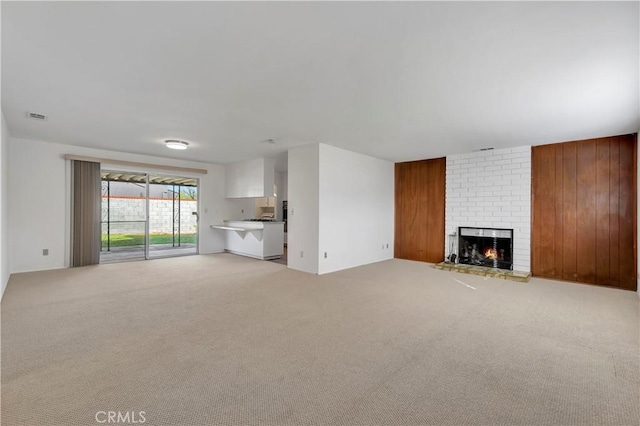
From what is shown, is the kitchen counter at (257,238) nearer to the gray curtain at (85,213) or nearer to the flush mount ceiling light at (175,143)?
the flush mount ceiling light at (175,143)

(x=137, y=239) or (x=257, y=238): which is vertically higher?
(x=257, y=238)

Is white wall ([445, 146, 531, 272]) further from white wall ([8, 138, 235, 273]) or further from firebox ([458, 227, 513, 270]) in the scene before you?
white wall ([8, 138, 235, 273])

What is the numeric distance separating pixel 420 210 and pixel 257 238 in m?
3.97

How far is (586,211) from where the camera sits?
488 cm

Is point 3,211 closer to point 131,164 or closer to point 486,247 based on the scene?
point 131,164

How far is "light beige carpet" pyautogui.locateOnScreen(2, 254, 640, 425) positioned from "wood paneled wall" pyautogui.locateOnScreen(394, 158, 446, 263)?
241 cm

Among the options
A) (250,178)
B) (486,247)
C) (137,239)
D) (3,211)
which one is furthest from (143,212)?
(486,247)

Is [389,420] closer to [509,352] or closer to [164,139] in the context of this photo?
[509,352]

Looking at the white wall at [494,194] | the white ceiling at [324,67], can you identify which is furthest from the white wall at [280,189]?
the white wall at [494,194]

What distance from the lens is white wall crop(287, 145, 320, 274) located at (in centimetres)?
535

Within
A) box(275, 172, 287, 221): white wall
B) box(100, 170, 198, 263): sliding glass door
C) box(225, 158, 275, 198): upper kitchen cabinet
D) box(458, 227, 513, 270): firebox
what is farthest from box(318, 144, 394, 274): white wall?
box(100, 170, 198, 263): sliding glass door

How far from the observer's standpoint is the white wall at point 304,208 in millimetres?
5352

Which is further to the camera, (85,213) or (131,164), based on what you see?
(131,164)

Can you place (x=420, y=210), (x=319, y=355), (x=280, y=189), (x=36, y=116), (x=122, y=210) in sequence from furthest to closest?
(x=280, y=189)
(x=122, y=210)
(x=420, y=210)
(x=36, y=116)
(x=319, y=355)
